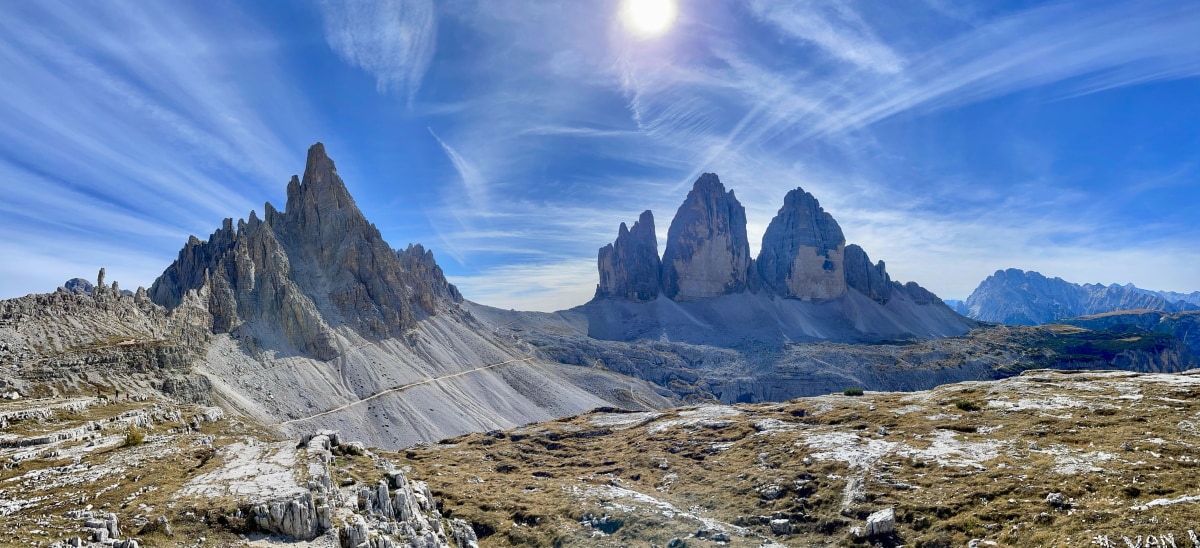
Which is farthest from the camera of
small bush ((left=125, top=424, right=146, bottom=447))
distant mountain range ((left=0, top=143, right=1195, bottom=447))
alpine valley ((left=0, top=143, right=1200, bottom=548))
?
distant mountain range ((left=0, top=143, right=1195, bottom=447))

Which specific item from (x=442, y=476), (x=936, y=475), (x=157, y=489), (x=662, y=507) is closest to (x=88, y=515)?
(x=157, y=489)

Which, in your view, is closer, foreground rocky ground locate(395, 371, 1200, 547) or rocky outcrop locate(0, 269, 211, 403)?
foreground rocky ground locate(395, 371, 1200, 547)

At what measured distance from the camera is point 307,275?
12962 centimetres

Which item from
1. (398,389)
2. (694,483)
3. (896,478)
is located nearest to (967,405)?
→ (896,478)

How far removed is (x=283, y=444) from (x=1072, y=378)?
77.4m

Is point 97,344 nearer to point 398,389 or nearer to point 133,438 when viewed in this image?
point 133,438

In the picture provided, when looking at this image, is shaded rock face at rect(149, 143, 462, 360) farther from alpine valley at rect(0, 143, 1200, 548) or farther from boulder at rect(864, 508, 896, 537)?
boulder at rect(864, 508, 896, 537)

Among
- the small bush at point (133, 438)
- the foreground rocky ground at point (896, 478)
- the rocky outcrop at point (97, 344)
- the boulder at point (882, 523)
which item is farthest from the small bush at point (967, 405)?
the rocky outcrop at point (97, 344)

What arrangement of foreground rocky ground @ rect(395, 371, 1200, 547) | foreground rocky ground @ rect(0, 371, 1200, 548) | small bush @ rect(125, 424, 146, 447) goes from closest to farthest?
foreground rocky ground @ rect(0, 371, 1200, 548), foreground rocky ground @ rect(395, 371, 1200, 547), small bush @ rect(125, 424, 146, 447)

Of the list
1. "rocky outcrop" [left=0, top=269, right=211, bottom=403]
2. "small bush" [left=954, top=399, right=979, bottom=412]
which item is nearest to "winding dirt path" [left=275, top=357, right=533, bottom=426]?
"rocky outcrop" [left=0, top=269, right=211, bottom=403]

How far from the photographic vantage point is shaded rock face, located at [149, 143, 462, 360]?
108250mm

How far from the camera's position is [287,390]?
96438 millimetres

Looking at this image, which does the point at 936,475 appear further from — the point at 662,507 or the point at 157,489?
the point at 157,489

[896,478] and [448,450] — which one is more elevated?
[448,450]
